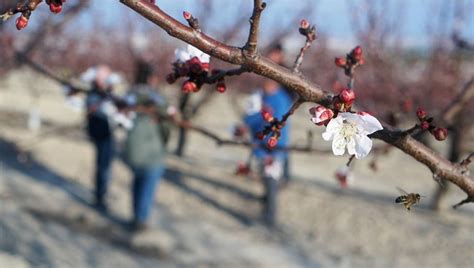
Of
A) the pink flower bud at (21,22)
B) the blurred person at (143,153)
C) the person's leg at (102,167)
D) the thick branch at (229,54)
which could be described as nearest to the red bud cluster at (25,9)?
the pink flower bud at (21,22)

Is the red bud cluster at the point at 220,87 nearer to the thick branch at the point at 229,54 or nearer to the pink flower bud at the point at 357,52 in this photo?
the thick branch at the point at 229,54

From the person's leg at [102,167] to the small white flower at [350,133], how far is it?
17.6 ft

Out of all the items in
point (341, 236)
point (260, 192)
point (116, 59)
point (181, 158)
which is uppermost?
point (116, 59)

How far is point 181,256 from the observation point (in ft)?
17.6

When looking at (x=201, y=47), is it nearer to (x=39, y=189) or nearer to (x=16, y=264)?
(x=16, y=264)

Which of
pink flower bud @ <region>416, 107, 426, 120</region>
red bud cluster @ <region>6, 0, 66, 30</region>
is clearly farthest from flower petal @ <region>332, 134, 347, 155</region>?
red bud cluster @ <region>6, 0, 66, 30</region>

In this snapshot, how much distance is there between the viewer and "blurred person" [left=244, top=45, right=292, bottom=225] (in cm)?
507

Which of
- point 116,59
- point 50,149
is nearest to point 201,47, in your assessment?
point 50,149

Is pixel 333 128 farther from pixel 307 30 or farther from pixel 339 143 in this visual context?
pixel 307 30

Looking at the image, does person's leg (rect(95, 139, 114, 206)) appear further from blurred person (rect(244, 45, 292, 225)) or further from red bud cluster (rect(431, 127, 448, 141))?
red bud cluster (rect(431, 127, 448, 141))

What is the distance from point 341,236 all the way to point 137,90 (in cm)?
257

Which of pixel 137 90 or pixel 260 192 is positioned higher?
pixel 260 192

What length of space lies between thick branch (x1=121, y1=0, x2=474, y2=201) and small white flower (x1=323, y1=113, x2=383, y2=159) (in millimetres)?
64

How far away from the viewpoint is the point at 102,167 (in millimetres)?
6402
